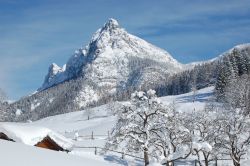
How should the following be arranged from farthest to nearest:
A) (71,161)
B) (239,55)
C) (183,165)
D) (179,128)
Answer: (239,55) < (183,165) < (179,128) < (71,161)

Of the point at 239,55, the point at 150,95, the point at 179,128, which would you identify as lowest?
the point at 179,128

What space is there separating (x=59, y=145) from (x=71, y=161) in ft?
113

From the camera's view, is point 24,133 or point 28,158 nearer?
point 28,158

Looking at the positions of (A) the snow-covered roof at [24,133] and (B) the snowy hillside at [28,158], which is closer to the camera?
(B) the snowy hillside at [28,158]

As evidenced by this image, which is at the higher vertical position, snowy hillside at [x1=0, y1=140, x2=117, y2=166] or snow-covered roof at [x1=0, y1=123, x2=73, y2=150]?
snow-covered roof at [x1=0, y1=123, x2=73, y2=150]

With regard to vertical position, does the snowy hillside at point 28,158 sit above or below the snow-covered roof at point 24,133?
below

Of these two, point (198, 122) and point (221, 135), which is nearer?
point (221, 135)

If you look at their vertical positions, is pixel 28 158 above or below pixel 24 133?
below

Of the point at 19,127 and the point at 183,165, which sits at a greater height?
the point at 19,127

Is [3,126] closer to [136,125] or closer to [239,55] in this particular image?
[136,125]

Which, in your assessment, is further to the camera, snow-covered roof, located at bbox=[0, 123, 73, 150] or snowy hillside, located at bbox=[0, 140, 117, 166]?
snow-covered roof, located at bbox=[0, 123, 73, 150]

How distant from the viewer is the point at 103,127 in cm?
12656

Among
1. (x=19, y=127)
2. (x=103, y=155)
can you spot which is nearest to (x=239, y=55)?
(x=103, y=155)

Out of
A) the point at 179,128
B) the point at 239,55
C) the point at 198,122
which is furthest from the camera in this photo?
the point at 239,55
